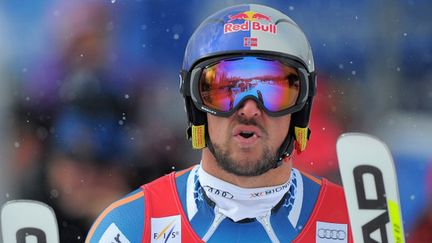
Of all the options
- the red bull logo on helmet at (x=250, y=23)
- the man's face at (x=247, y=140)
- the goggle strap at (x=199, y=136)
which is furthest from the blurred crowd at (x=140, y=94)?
the man's face at (x=247, y=140)

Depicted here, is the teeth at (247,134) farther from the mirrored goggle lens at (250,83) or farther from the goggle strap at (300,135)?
the goggle strap at (300,135)

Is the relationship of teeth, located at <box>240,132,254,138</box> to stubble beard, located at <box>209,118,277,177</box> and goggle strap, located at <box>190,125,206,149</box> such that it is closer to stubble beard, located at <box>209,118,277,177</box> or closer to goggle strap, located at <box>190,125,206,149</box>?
stubble beard, located at <box>209,118,277,177</box>

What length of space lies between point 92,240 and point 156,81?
6.60 feet

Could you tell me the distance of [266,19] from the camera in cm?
349

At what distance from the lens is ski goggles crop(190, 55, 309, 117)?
3342 millimetres

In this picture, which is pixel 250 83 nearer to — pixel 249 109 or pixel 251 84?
pixel 251 84

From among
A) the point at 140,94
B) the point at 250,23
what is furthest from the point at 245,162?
the point at 140,94

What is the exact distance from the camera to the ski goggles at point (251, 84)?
3.34 meters

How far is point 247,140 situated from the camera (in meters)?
3.29

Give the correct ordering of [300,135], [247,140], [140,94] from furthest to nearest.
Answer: [140,94] < [300,135] < [247,140]

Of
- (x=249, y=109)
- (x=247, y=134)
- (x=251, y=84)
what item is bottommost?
(x=247, y=134)

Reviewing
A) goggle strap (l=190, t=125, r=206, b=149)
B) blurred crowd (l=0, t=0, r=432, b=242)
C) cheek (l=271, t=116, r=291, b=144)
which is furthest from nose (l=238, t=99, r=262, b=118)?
blurred crowd (l=0, t=0, r=432, b=242)

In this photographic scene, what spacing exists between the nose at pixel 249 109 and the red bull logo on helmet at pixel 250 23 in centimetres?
33

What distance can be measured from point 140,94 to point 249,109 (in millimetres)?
2160
